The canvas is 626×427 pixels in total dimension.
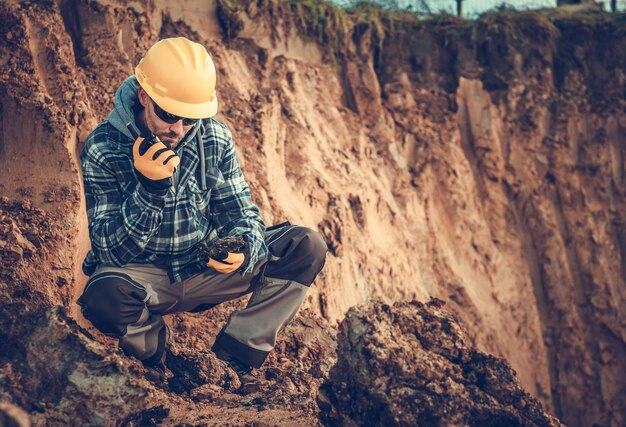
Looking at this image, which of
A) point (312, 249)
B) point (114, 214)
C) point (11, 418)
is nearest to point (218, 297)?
point (312, 249)

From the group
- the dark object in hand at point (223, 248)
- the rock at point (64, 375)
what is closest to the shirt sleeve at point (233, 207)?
the dark object in hand at point (223, 248)

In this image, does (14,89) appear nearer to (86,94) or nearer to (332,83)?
(86,94)

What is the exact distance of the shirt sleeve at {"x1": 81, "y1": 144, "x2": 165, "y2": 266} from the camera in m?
4.52

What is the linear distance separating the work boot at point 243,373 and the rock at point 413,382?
0.65 metres

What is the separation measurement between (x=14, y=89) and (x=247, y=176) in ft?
6.78

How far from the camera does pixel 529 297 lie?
34.1 feet

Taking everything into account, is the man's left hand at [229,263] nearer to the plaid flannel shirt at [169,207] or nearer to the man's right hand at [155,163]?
the plaid flannel shirt at [169,207]

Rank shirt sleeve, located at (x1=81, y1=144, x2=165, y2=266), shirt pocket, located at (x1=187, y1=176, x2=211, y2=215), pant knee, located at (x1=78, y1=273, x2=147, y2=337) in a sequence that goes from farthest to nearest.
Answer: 1. shirt pocket, located at (x1=187, y1=176, x2=211, y2=215)
2. pant knee, located at (x1=78, y1=273, x2=147, y2=337)
3. shirt sleeve, located at (x1=81, y1=144, x2=165, y2=266)

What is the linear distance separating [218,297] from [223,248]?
0.48 m

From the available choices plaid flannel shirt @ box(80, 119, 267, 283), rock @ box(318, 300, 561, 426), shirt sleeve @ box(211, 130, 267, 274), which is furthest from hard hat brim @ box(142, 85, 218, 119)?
rock @ box(318, 300, 561, 426)

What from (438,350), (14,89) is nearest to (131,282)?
(438,350)

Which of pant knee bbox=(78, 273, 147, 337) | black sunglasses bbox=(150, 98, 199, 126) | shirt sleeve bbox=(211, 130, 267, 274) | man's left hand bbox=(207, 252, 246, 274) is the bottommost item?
pant knee bbox=(78, 273, 147, 337)

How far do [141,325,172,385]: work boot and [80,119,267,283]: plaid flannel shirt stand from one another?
0.40 m

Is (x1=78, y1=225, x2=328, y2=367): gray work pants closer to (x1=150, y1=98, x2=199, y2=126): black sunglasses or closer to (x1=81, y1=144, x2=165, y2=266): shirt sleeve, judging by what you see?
(x1=81, y1=144, x2=165, y2=266): shirt sleeve
